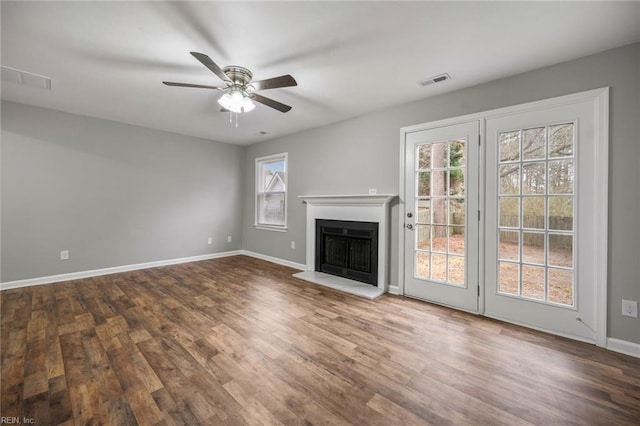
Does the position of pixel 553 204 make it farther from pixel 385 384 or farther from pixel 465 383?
pixel 385 384

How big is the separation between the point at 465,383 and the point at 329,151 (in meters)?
3.41

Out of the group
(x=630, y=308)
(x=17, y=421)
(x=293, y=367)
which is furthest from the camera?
(x=630, y=308)

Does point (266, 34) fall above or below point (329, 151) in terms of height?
above

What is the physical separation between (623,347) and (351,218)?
2.83 m

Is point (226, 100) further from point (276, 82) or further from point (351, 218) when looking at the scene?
point (351, 218)

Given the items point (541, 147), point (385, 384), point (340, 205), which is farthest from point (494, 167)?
point (385, 384)

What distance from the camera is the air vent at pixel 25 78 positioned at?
2.59m

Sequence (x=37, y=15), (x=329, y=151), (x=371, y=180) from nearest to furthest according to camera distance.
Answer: (x=37, y=15) → (x=371, y=180) → (x=329, y=151)

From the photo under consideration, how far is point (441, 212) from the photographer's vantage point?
3025 mm

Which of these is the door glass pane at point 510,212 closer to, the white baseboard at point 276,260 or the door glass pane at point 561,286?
the door glass pane at point 561,286

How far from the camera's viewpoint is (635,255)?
2027 mm

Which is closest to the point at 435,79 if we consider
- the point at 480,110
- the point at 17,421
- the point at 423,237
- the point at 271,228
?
the point at 480,110

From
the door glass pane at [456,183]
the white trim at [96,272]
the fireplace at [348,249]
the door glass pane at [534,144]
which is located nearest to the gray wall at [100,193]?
the white trim at [96,272]

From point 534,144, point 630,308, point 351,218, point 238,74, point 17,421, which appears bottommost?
point 17,421
